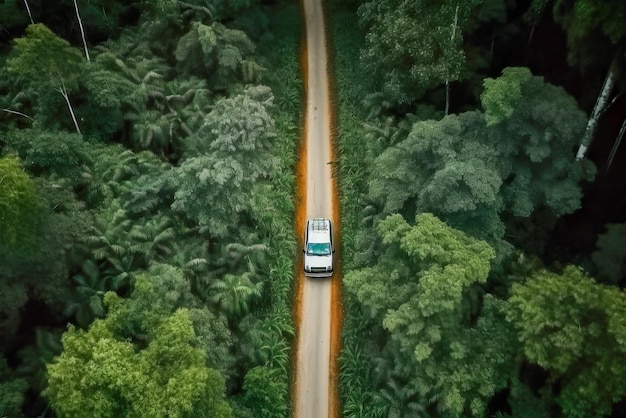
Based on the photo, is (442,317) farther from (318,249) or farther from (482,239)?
(318,249)

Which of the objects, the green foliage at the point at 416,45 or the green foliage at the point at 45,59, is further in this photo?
the green foliage at the point at 416,45

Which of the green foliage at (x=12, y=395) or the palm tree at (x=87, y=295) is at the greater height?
the palm tree at (x=87, y=295)

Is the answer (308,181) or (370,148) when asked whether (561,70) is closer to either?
(370,148)

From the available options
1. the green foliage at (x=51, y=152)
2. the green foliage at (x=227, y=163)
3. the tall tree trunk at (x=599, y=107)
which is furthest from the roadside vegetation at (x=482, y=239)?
the green foliage at (x=51, y=152)

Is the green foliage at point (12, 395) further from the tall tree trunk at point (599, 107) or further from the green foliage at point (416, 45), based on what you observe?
the tall tree trunk at point (599, 107)

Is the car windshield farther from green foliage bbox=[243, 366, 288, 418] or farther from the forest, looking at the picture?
green foliage bbox=[243, 366, 288, 418]

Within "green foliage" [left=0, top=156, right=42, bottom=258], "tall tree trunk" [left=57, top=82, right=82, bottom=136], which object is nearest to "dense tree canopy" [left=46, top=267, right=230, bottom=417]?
"green foliage" [left=0, top=156, right=42, bottom=258]
